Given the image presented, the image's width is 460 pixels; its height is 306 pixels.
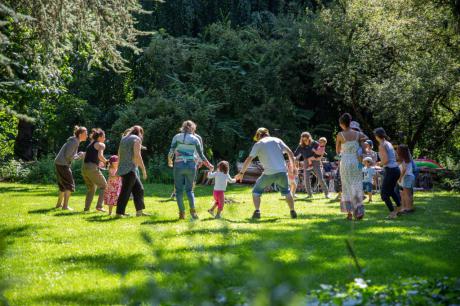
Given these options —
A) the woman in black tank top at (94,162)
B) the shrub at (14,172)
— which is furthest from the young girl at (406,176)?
the shrub at (14,172)

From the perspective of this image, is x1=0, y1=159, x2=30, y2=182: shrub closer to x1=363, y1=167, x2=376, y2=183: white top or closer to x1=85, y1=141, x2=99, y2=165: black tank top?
x1=85, y1=141, x2=99, y2=165: black tank top

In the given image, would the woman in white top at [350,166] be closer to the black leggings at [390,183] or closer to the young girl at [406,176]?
the black leggings at [390,183]

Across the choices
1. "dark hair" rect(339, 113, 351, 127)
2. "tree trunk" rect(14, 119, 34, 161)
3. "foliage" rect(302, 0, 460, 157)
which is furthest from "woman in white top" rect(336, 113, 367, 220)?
"tree trunk" rect(14, 119, 34, 161)

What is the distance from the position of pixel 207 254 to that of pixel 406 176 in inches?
355

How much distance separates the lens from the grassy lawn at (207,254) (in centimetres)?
262

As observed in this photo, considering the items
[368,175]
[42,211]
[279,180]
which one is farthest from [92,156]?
[368,175]

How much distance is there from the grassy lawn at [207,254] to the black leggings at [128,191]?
48cm

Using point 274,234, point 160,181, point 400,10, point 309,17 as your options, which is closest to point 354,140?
point 274,234

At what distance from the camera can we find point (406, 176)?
541 inches

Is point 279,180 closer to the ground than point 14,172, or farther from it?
closer to the ground

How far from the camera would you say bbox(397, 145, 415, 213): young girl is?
13.5m

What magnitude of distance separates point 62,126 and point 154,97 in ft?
18.1

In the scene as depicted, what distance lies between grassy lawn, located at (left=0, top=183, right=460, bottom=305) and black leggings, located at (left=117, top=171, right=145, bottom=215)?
0.48m

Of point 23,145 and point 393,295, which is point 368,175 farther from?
point 23,145
